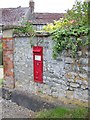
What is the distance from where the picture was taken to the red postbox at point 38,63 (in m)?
7.18

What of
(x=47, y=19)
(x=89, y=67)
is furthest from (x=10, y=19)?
(x=89, y=67)

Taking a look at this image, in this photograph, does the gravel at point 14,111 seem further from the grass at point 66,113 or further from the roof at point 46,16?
the roof at point 46,16

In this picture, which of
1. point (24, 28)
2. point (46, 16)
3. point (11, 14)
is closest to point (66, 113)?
point (24, 28)

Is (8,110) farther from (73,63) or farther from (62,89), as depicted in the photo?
(73,63)

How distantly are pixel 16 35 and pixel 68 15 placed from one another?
75.1 inches

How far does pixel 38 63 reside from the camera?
727cm

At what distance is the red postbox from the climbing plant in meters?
0.61

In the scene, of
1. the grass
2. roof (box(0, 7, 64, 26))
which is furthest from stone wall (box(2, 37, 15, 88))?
roof (box(0, 7, 64, 26))

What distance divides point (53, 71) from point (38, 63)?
0.57 m

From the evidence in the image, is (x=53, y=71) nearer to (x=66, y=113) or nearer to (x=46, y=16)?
(x=66, y=113)

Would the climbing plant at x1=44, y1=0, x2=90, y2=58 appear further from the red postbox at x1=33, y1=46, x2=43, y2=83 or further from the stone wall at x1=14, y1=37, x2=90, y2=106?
the red postbox at x1=33, y1=46, x2=43, y2=83

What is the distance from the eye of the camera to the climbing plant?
601cm

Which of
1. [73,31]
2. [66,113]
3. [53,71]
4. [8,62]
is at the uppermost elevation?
[73,31]

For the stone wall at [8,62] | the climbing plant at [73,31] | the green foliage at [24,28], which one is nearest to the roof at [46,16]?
the stone wall at [8,62]
